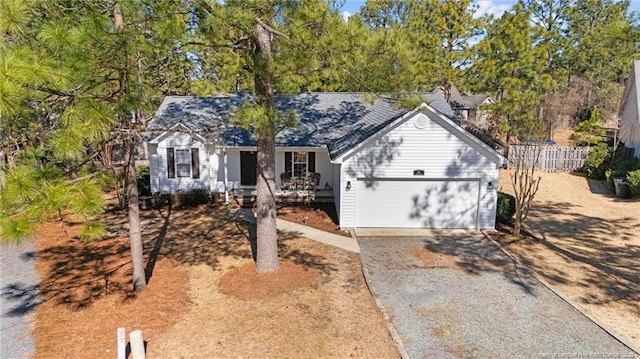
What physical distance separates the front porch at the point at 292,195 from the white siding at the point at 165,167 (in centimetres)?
162

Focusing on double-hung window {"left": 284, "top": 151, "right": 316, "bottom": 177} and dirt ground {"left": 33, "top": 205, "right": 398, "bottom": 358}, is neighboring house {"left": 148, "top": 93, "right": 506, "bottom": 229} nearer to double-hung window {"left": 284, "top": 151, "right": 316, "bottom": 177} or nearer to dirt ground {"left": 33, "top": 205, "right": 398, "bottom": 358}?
double-hung window {"left": 284, "top": 151, "right": 316, "bottom": 177}

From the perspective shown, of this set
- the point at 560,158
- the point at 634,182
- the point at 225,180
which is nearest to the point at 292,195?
the point at 225,180

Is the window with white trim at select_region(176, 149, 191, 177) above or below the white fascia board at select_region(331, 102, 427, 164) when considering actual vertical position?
below

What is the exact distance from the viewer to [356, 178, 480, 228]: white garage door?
14.2m

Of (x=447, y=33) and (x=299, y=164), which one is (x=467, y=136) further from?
(x=447, y=33)

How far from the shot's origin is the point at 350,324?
7977 mm

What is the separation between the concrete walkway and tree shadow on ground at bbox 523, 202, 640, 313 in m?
5.02

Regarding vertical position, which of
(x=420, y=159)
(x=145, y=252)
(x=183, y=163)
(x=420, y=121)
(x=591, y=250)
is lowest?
(x=591, y=250)

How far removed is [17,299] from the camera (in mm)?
9016

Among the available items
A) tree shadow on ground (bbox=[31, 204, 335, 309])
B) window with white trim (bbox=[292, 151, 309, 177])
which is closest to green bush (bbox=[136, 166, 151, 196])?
tree shadow on ground (bbox=[31, 204, 335, 309])

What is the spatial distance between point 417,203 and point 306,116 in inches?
298

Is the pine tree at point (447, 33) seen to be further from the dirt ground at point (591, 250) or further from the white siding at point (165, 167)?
the white siding at point (165, 167)

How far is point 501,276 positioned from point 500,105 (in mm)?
16923

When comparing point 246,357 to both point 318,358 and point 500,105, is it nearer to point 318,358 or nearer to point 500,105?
point 318,358
